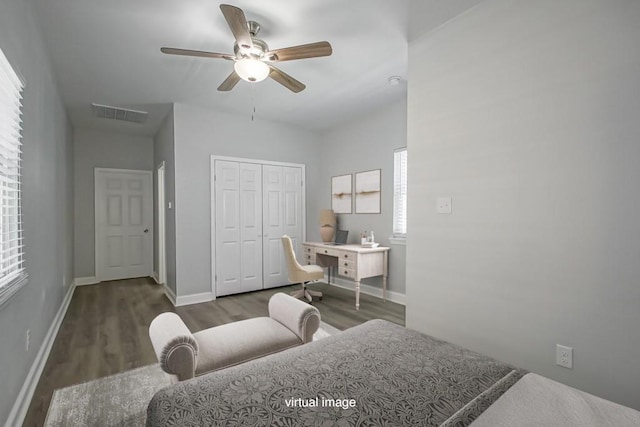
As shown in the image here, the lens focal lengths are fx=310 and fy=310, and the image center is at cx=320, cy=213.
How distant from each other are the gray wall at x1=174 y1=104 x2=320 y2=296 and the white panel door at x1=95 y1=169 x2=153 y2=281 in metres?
2.25

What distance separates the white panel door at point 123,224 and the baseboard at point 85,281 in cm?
8

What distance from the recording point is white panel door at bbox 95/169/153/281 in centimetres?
550

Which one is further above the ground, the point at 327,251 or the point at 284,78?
the point at 284,78

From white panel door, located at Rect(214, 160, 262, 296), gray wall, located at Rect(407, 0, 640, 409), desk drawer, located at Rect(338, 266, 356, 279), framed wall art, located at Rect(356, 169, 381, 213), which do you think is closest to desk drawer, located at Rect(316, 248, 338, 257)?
desk drawer, located at Rect(338, 266, 356, 279)

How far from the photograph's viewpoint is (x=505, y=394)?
1022mm

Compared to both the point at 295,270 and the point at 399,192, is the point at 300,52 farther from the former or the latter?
the point at 295,270

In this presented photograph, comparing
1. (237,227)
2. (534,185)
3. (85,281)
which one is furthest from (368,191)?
(85,281)

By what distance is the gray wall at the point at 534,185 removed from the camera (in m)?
1.54

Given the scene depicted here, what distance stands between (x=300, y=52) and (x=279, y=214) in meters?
3.03

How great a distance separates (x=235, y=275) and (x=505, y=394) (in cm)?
400

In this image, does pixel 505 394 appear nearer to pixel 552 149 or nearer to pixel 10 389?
pixel 552 149

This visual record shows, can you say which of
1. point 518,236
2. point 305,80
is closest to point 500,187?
point 518,236

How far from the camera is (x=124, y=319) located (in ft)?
11.6

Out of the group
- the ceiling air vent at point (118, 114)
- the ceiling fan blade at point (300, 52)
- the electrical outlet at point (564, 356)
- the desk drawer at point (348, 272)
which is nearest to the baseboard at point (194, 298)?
the desk drawer at point (348, 272)
